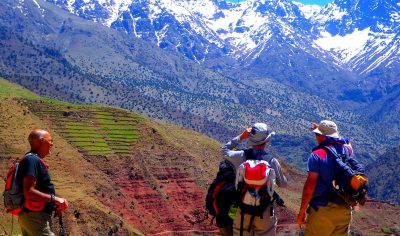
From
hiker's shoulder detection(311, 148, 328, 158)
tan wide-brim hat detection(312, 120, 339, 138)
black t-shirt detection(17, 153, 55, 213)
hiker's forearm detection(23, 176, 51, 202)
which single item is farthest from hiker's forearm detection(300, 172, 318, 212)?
hiker's forearm detection(23, 176, 51, 202)

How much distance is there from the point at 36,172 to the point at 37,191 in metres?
0.38

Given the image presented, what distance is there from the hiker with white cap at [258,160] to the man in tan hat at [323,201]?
1.97ft

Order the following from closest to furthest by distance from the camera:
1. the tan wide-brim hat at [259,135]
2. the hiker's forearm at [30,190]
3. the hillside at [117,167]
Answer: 1. the hiker's forearm at [30,190]
2. the tan wide-brim hat at [259,135]
3. the hillside at [117,167]

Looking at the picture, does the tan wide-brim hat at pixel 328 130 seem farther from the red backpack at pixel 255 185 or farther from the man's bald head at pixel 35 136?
the man's bald head at pixel 35 136

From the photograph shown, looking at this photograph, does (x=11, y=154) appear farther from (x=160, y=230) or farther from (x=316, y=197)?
(x=316, y=197)

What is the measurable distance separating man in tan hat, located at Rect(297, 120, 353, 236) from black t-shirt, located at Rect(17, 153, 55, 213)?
17.4 ft

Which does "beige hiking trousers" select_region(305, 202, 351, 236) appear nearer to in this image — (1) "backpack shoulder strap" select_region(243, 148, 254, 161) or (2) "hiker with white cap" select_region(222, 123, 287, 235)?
(2) "hiker with white cap" select_region(222, 123, 287, 235)

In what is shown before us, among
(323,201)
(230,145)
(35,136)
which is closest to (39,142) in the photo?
(35,136)

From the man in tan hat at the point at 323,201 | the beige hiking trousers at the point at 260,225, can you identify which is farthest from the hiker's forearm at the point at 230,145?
the man in tan hat at the point at 323,201

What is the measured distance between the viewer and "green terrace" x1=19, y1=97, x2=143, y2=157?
9651cm

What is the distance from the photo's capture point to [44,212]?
1264cm

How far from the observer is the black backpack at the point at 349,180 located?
501 inches

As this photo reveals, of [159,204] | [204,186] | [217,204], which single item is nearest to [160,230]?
[159,204]

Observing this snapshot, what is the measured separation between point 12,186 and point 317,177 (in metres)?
6.31
